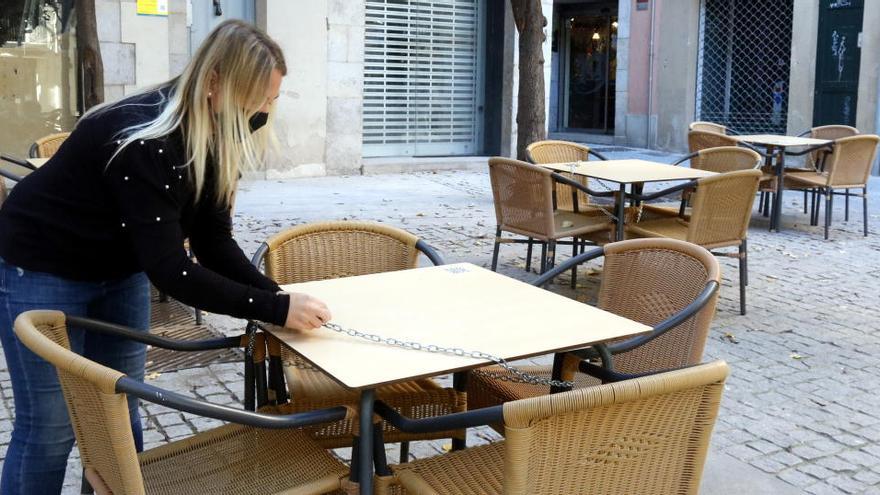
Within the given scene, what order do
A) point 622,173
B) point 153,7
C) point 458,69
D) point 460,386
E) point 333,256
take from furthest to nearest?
point 458,69 < point 153,7 < point 622,173 < point 333,256 < point 460,386

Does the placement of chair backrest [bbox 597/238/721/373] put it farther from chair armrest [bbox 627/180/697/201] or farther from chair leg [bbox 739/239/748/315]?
chair leg [bbox 739/239/748/315]

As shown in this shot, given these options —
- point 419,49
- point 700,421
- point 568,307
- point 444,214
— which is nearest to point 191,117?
point 568,307

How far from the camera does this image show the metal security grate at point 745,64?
57.4 feet

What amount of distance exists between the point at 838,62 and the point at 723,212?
1067 centimetres

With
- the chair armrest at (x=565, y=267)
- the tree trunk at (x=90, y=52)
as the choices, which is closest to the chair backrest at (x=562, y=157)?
the tree trunk at (x=90, y=52)

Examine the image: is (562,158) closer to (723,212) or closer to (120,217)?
(723,212)

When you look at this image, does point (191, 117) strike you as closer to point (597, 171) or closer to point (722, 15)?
point (597, 171)

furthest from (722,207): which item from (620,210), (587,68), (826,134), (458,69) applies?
(587,68)

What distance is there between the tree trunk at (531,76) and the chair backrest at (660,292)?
7105 mm

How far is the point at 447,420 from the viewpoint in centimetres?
225

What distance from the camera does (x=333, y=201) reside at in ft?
37.0

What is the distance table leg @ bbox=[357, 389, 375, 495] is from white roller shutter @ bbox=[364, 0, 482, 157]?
12.7 meters

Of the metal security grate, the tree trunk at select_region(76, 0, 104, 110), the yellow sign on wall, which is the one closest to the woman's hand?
the tree trunk at select_region(76, 0, 104, 110)

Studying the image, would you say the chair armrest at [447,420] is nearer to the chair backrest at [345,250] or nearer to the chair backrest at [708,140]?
the chair backrest at [345,250]
